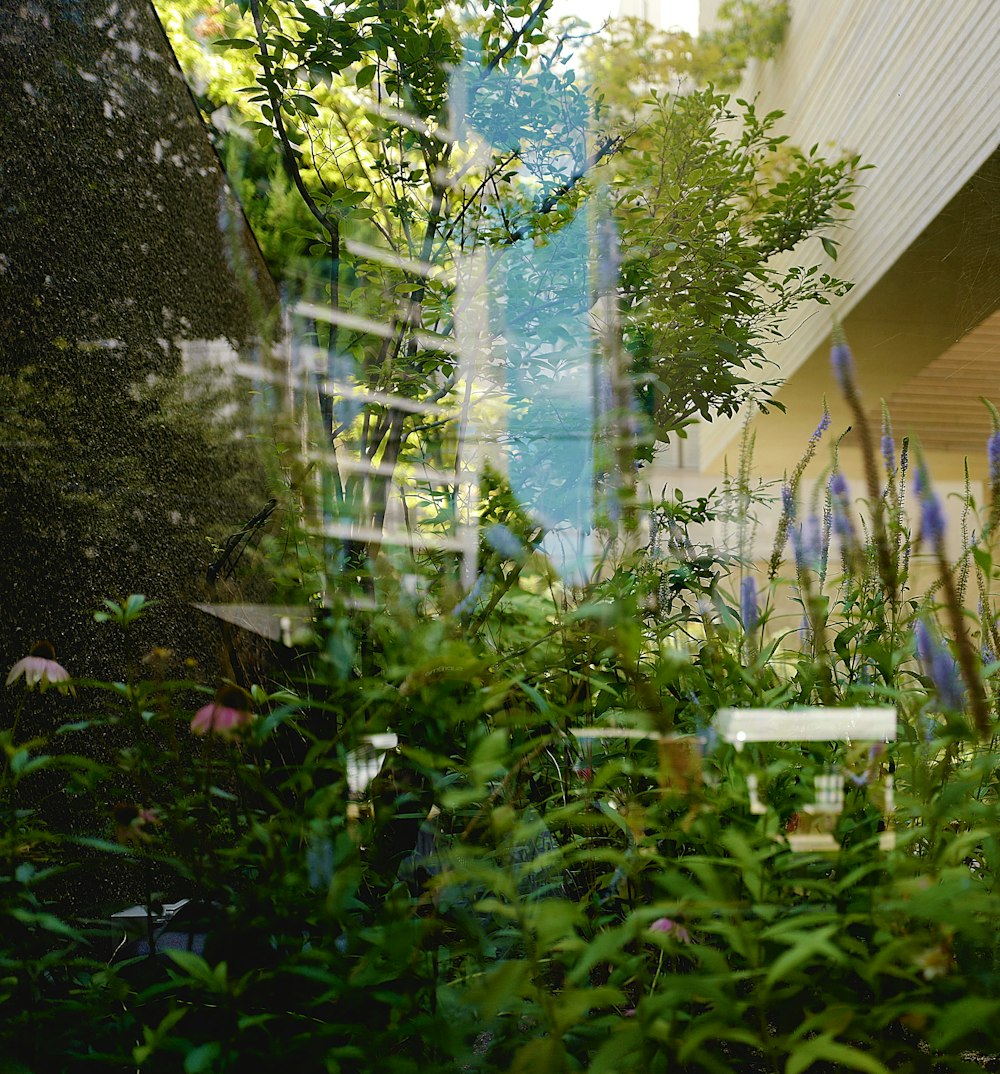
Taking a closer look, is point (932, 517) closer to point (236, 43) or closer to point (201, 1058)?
point (201, 1058)

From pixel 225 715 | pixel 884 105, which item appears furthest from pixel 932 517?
pixel 884 105

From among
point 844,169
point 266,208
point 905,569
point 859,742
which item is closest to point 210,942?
point 859,742

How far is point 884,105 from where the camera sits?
1493mm

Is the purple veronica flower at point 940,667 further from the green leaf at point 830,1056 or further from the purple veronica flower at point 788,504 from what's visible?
the green leaf at point 830,1056

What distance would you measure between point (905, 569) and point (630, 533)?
1.51ft

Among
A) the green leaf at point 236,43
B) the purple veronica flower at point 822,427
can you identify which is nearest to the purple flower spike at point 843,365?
the purple veronica flower at point 822,427

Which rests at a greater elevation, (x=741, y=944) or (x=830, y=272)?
(x=830, y=272)

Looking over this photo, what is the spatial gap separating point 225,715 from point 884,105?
157 cm

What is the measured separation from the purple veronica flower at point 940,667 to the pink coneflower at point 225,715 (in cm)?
72

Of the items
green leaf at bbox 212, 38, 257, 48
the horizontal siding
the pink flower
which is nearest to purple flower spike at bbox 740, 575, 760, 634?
the horizontal siding

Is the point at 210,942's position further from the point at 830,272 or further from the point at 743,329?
the point at 830,272

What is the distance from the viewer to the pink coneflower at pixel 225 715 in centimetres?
77

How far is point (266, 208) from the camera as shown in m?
1.71

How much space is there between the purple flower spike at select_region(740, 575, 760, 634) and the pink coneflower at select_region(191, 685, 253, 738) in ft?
2.36
